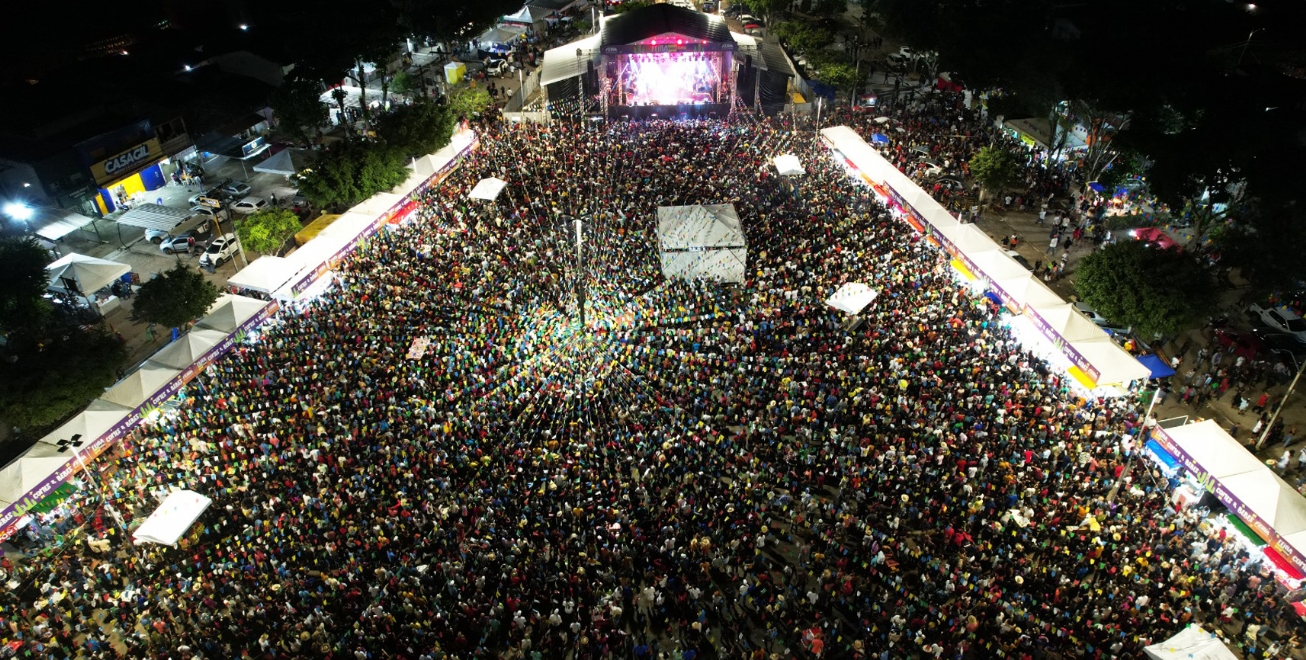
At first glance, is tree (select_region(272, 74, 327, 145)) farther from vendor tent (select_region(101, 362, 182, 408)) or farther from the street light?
vendor tent (select_region(101, 362, 182, 408))

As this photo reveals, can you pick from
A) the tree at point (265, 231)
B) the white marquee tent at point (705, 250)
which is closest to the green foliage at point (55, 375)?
the tree at point (265, 231)

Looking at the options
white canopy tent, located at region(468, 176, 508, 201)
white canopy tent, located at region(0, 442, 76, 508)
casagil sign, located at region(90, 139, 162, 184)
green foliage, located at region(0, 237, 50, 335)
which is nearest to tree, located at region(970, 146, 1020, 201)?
white canopy tent, located at region(468, 176, 508, 201)

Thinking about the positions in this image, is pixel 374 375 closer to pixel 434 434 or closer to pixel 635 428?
pixel 434 434

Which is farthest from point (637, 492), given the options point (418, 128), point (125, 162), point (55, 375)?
point (125, 162)

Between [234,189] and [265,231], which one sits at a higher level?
[265,231]

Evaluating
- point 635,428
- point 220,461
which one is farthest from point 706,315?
point 220,461

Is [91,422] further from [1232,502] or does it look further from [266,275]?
[1232,502]
